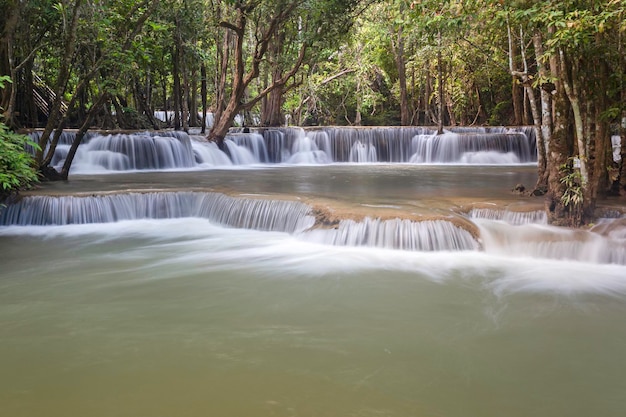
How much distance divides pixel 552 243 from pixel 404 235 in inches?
75.0

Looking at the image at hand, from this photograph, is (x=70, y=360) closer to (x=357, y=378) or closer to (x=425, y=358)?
(x=357, y=378)

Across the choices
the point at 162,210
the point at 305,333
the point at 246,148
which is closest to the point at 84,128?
the point at 162,210

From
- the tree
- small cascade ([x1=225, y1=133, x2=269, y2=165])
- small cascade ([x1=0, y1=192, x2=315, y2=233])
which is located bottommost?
small cascade ([x1=0, y1=192, x2=315, y2=233])

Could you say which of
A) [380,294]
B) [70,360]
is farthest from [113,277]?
[380,294]

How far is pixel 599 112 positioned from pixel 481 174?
7.18 meters

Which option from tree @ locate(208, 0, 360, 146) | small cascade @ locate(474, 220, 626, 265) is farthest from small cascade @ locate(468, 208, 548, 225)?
tree @ locate(208, 0, 360, 146)

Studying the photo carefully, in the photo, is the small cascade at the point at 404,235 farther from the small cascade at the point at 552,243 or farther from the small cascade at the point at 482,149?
the small cascade at the point at 482,149

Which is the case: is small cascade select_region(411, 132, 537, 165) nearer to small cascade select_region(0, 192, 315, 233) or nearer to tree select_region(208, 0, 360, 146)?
tree select_region(208, 0, 360, 146)

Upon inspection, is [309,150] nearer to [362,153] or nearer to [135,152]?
[362,153]

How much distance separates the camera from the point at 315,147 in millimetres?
21250

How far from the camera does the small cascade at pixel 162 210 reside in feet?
30.3

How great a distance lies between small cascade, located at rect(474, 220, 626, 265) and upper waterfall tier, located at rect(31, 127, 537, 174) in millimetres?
11697

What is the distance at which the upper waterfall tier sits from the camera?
16969 mm

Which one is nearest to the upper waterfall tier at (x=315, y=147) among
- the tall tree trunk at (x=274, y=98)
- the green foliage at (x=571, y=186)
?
the tall tree trunk at (x=274, y=98)
